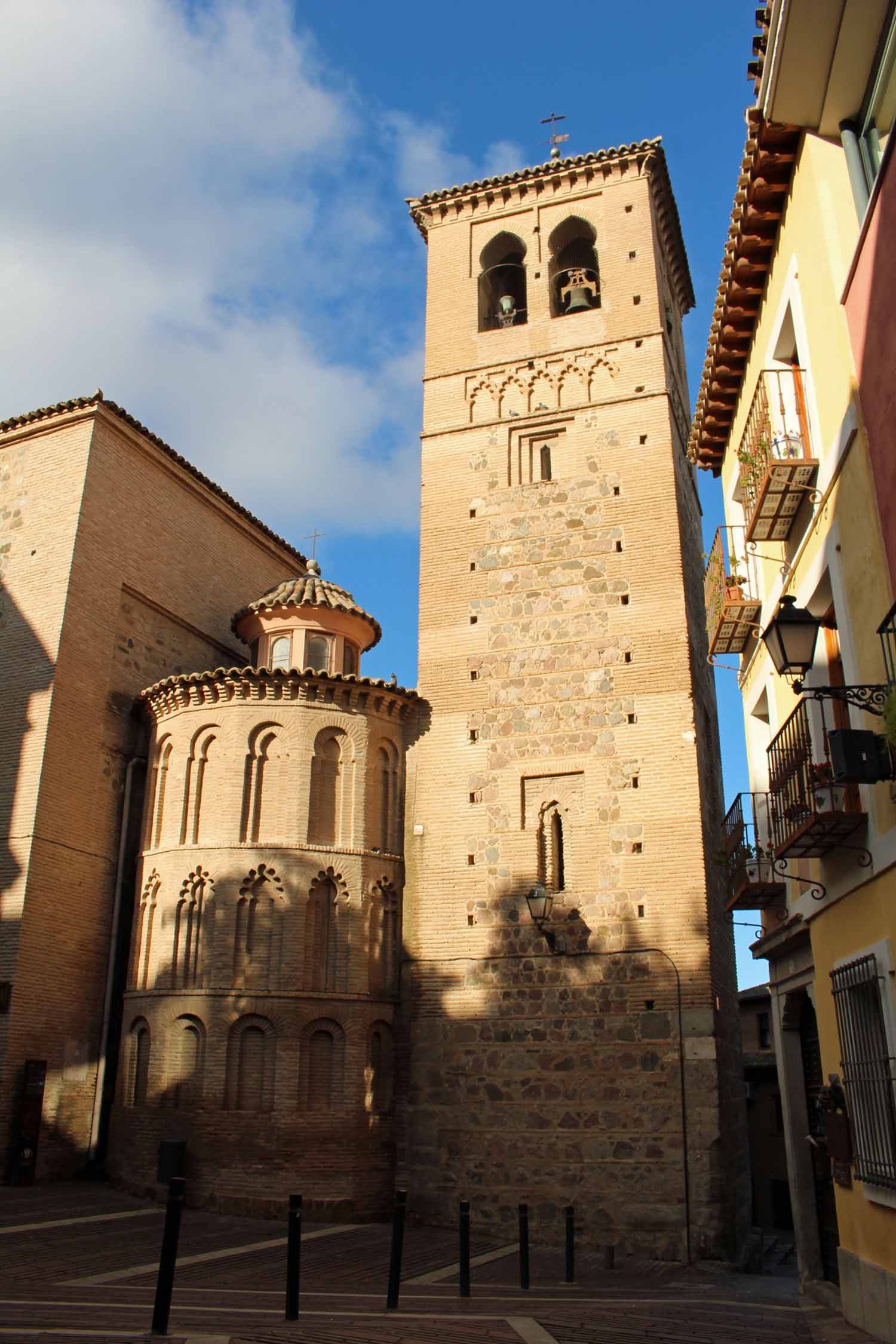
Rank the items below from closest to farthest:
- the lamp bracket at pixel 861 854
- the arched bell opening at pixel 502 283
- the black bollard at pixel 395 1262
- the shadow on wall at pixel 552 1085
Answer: the lamp bracket at pixel 861 854, the black bollard at pixel 395 1262, the shadow on wall at pixel 552 1085, the arched bell opening at pixel 502 283

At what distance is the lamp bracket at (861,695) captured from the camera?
22.3 feet

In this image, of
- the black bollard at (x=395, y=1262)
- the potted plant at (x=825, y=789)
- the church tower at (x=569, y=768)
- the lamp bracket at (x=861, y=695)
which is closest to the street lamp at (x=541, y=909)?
the church tower at (x=569, y=768)

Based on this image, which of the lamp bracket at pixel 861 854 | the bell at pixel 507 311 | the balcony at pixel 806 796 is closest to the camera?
the lamp bracket at pixel 861 854

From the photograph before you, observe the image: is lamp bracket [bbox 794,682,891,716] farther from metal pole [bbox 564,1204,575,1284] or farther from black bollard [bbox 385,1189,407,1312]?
metal pole [bbox 564,1204,575,1284]

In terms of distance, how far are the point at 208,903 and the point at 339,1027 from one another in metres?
2.48

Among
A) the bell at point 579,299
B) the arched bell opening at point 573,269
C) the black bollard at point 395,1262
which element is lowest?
the black bollard at point 395,1262

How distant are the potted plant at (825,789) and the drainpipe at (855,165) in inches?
154

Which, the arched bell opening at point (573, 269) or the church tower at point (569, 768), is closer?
the church tower at point (569, 768)

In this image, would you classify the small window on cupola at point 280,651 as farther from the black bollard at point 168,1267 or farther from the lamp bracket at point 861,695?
the black bollard at point 168,1267

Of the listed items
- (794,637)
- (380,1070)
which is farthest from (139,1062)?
(794,637)

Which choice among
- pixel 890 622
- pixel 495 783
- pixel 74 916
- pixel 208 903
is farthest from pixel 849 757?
pixel 74 916

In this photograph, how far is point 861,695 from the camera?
703 centimetres

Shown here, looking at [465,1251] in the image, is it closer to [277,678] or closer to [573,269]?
[277,678]

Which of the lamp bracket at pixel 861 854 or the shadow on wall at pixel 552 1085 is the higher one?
the lamp bracket at pixel 861 854
